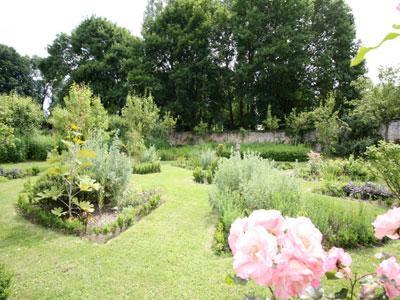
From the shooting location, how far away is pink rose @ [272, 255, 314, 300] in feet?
2.95

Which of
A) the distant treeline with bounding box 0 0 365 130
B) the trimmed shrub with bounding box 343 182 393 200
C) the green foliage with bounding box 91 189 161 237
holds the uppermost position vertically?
the distant treeline with bounding box 0 0 365 130

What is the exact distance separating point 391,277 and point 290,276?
48 centimetres

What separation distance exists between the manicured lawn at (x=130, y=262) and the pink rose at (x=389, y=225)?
2401 mm

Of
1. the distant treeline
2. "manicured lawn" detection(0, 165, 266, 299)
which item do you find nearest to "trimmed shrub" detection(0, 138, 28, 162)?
the distant treeline

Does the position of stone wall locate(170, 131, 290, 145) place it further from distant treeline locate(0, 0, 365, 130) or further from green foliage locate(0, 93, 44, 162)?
green foliage locate(0, 93, 44, 162)

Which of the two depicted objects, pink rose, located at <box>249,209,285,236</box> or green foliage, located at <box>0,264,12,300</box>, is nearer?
pink rose, located at <box>249,209,285,236</box>

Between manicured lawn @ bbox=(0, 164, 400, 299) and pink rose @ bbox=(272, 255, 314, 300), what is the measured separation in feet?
8.09

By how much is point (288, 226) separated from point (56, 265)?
12.5 ft

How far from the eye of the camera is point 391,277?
111cm

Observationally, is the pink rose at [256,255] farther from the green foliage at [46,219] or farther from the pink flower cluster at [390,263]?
the green foliage at [46,219]

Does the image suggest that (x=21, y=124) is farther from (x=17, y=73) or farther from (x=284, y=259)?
(x=17, y=73)

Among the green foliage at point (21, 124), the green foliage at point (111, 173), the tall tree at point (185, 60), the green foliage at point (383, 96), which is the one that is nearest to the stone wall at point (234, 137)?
the tall tree at point (185, 60)

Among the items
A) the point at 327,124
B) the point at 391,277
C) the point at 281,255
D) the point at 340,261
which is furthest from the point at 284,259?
the point at 327,124

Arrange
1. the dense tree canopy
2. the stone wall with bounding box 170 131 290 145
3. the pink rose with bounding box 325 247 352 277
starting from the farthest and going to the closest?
the dense tree canopy, the stone wall with bounding box 170 131 290 145, the pink rose with bounding box 325 247 352 277
